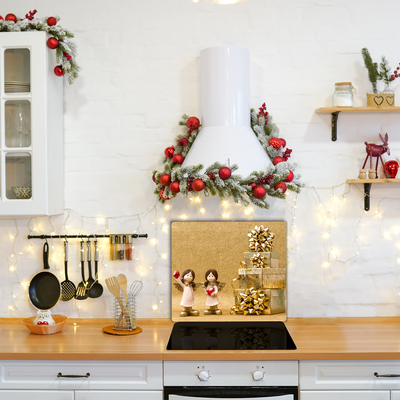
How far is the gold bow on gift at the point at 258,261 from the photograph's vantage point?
7.72 feet

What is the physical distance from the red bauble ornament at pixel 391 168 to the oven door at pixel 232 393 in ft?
3.77

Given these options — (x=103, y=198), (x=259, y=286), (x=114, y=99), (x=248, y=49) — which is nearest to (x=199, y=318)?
(x=259, y=286)

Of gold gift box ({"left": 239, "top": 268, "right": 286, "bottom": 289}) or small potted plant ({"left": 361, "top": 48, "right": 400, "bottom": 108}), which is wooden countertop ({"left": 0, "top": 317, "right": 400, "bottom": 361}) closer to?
gold gift box ({"left": 239, "top": 268, "right": 286, "bottom": 289})

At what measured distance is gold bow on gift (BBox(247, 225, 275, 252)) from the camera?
2352mm

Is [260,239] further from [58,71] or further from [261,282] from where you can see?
[58,71]

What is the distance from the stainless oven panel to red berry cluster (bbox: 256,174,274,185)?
773 mm

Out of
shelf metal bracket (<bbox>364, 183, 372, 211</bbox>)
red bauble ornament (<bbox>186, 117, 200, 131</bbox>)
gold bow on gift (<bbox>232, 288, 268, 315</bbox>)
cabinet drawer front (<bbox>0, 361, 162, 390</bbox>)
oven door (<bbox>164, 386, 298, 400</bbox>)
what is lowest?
oven door (<bbox>164, 386, 298, 400</bbox>)

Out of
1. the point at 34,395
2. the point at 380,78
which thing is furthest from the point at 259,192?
the point at 34,395

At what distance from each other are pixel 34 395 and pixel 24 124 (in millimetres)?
1204

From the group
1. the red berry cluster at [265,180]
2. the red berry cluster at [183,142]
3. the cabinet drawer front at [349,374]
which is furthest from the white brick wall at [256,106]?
the cabinet drawer front at [349,374]

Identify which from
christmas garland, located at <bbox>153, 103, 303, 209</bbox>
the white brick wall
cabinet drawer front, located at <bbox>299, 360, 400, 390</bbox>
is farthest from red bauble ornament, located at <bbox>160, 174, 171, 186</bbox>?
cabinet drawer front, located at <bbox>299, 360, 400, 390</bbox>

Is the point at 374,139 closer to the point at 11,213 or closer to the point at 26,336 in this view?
the point at 11,213

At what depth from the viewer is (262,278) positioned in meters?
2.34

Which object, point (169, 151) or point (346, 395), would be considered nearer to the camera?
point (346, 395)
